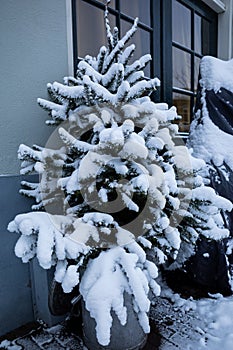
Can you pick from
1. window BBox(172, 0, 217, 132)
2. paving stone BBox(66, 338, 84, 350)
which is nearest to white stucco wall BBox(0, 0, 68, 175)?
paving stone BBox(66, 338, 84, 350)

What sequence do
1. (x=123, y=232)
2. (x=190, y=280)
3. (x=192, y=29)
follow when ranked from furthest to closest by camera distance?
(x=192, y=29) < (x=190, y=280) < (x=123, y=232)

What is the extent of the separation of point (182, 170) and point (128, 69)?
2.22ft

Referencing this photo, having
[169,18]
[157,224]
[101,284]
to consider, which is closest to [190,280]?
[157,224]

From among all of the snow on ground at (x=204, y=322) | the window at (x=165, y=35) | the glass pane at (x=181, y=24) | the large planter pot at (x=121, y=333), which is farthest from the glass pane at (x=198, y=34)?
the large planter pot at (x=121, y=333)

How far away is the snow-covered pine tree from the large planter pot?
240 millimetres

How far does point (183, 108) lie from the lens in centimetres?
339

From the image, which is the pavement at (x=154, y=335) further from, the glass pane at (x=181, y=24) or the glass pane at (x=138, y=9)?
the glass pane at (x=181, y=24)

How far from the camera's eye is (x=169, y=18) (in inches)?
114

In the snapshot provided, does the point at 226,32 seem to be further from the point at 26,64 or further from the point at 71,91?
the point at 71,91

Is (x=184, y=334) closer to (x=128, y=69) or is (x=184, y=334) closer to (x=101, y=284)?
(x=101, y=284)

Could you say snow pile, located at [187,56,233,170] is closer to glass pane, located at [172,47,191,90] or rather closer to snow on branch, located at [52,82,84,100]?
glass pane, located at [172,47,191,90]

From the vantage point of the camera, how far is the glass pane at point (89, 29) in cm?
210

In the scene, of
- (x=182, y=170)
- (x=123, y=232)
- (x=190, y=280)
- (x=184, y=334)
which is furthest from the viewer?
(x=190, y=280)

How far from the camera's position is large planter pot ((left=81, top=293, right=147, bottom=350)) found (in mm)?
1386
